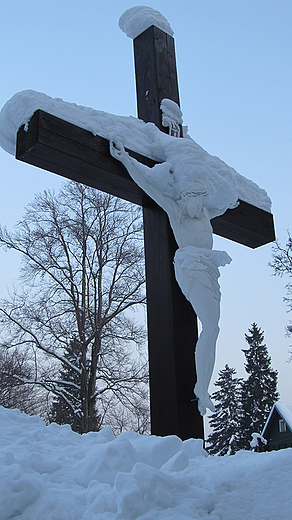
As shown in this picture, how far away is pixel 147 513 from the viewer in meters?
1.35

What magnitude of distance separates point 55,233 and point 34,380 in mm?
3639

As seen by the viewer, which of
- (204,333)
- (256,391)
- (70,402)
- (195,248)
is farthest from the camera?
(256,391)

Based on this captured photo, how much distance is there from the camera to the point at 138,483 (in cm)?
141

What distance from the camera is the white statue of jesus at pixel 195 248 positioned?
9.57ft

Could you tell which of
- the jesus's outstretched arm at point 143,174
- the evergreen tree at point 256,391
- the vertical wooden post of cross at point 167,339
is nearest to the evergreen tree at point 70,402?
the vertical wooden post of cross at point 167,339

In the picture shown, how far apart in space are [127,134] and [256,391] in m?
20.2

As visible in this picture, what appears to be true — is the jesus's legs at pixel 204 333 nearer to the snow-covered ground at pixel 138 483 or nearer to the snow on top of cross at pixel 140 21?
the snow-covered ground at pixel 138 483

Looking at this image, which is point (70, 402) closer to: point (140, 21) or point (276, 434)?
point (276, 434)

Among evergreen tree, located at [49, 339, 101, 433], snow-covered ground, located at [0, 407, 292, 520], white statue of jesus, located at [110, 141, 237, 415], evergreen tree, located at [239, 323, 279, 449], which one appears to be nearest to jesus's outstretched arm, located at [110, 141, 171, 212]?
white statue of jesus, located at [110, 141, 237, 415]

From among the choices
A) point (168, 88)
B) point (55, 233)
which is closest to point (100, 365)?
point (55, 233)

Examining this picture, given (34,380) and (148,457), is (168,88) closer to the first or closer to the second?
(148,457)

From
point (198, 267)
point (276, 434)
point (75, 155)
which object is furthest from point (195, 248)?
point (276, 434)

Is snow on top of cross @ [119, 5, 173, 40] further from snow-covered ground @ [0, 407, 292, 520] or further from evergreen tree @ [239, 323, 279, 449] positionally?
evergreen tree @ [239, 323, 279, 449]

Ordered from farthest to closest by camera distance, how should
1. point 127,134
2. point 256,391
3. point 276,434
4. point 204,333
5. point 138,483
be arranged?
point 256,391 → point 276,434 → point 127,134 → point 204,333 → point 138,483
